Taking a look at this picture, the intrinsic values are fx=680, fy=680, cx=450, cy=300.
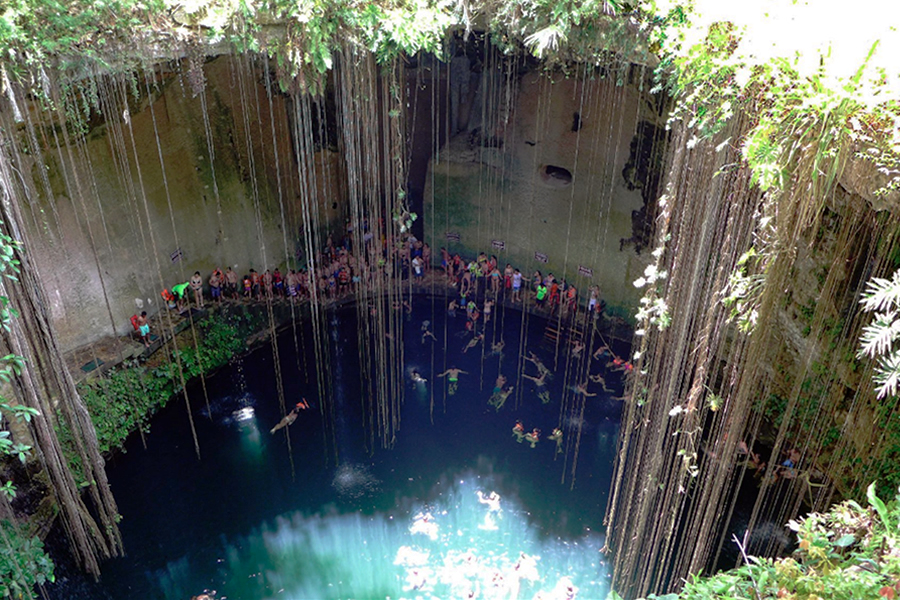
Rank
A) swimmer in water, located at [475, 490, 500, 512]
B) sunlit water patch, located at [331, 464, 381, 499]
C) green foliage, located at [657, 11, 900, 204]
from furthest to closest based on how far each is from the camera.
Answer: sunlit water patch, located at [331, 464, 381, 499] < swimmer in water, located at [475, 490, 500, 512] < green foliage, located at [657, 11, 900, 204]

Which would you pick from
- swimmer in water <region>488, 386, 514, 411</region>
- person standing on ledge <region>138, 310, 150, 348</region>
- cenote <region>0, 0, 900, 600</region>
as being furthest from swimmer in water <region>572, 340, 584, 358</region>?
person standing on ledge <region>138, 310, 150, 348</region>

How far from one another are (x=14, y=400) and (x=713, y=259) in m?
6.11

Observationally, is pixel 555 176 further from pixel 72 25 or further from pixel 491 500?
pixel 72 25

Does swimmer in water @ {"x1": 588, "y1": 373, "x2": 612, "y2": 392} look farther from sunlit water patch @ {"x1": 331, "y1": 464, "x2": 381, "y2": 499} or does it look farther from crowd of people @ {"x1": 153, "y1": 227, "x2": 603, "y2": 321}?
sunlit water patch @ {"x1": 331, "y1": 464, "x2": 381, "y2": 499}

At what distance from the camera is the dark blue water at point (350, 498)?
6301 millimetres

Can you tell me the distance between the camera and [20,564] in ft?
17.0

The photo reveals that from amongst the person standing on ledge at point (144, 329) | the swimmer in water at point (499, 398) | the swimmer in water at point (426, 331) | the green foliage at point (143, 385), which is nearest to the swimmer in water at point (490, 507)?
the swimmer in water at point (499, 398)

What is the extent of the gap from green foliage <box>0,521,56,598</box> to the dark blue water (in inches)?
24.5

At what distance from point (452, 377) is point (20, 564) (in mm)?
4811

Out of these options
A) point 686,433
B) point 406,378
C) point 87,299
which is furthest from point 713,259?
point 87,299

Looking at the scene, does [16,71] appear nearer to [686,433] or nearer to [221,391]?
[221,391]

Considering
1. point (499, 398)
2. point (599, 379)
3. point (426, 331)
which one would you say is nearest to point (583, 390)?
point (599, 379)

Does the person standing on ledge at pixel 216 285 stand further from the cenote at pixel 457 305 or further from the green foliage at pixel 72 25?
the green foliage at pixel 72 25

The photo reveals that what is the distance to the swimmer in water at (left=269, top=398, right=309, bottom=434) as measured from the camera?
25.8 feet
